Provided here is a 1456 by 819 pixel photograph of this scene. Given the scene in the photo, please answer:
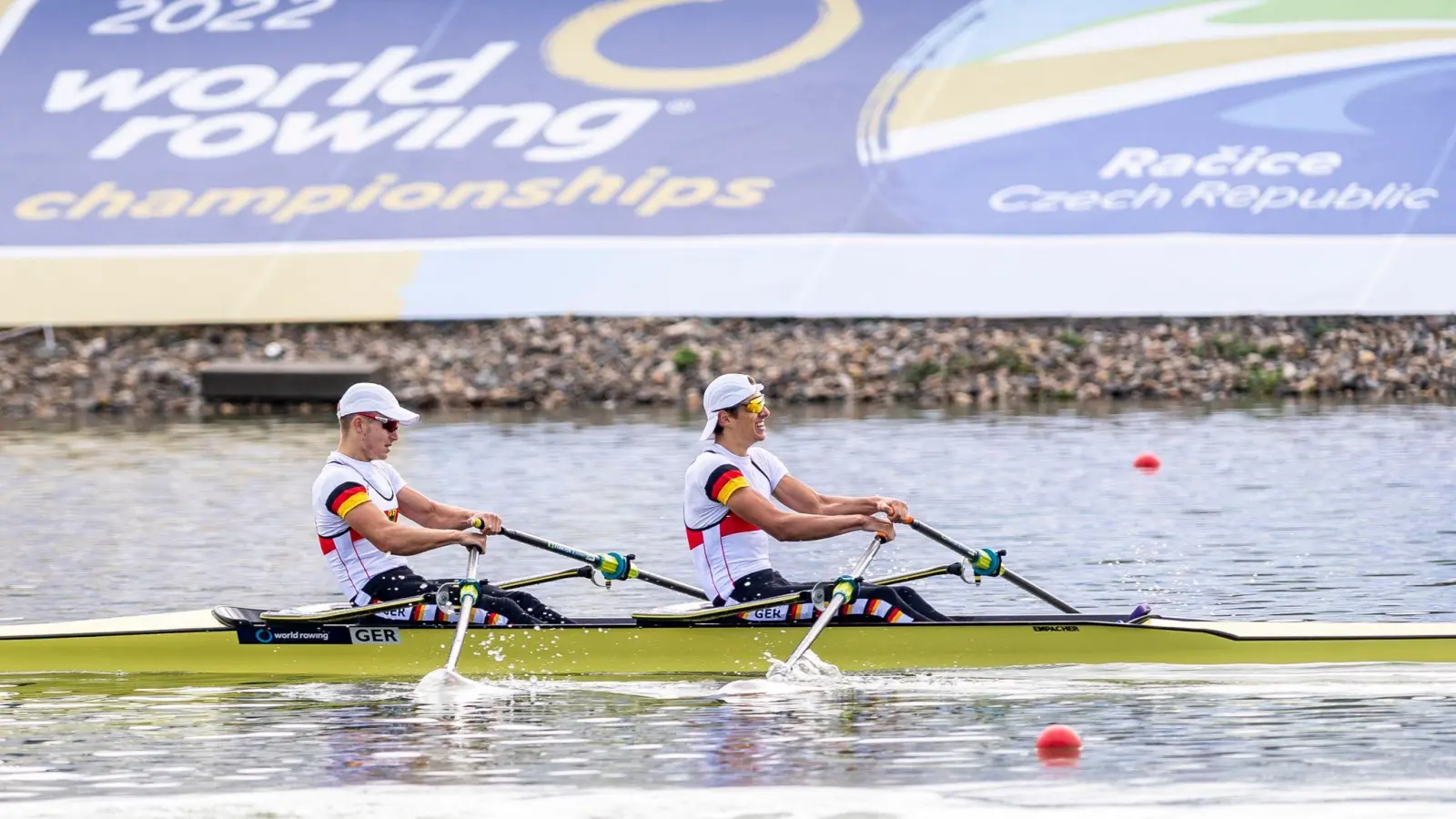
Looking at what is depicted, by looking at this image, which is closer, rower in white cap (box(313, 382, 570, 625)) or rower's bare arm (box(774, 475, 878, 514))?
rower in white cap (box(313, 382, 570, 625))

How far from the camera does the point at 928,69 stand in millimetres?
28609

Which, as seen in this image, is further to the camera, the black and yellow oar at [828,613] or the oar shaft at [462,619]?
the oar shaft at [462,619]

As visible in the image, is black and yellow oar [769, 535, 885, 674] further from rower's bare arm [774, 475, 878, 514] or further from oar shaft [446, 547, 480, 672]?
oar shaft [446, 547, 480, 672]

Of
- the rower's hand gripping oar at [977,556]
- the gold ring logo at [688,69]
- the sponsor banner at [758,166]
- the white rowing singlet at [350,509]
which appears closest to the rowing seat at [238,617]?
the white rowing singlet at [350,509]

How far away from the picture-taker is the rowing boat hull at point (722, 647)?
9.90 meters

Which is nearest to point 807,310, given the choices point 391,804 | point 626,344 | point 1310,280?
point 626,344

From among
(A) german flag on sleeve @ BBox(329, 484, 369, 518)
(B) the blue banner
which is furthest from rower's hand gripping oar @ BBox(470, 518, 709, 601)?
(B) the blue banner

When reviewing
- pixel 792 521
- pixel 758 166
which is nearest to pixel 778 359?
pixel 758 166

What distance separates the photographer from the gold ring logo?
1155 inches

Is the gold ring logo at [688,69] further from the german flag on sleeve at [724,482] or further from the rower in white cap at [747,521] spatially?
the german flag on sleeve at [724,482]

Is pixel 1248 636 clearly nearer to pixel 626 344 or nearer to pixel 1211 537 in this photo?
pixel 1211 537

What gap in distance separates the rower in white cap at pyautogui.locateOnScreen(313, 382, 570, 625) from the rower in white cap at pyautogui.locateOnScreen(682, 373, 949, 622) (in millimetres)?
847

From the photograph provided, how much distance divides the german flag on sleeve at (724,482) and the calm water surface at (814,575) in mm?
874

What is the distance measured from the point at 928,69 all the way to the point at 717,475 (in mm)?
19445
